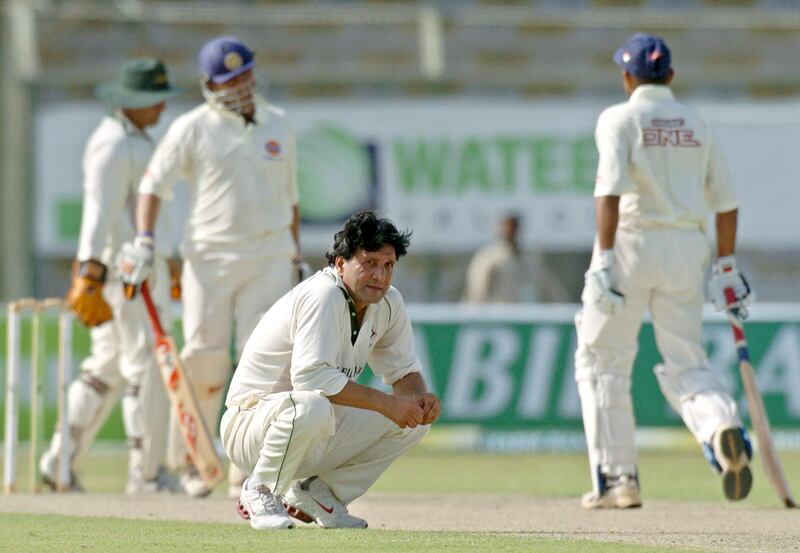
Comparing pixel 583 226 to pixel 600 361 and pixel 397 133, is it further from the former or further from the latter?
pixel 600 361

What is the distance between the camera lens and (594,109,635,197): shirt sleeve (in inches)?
305

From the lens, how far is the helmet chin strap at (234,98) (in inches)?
329

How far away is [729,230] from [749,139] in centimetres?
758

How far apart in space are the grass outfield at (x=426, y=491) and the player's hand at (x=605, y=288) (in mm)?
1215

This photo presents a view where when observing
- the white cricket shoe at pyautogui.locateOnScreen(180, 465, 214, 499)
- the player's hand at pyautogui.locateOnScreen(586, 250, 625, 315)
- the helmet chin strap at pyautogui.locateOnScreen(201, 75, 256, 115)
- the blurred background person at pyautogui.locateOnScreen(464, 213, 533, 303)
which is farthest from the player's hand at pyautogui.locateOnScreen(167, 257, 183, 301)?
the blurred background person at pyautogui.locateOnScreen(464, 213, 533, 303)

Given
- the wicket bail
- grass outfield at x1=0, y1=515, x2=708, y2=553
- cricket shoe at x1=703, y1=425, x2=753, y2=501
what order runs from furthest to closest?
the wicket bail < cricket shoe at x1=703, y1=425, x2=753, y2=501 < grass outfield at x1=0, y1=515, x2=708, y2=553

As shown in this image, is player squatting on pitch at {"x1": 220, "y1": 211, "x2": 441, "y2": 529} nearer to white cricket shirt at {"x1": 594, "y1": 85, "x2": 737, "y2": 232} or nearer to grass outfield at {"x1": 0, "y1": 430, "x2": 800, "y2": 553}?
grass outfield at {"x1": 0, "y1": 430, "x2": 800, "y2": 553}

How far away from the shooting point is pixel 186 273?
8445mm

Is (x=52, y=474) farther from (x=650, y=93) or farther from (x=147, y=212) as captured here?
(x=650, y=93)

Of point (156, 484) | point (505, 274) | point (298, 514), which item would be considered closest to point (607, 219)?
point (298, 514)

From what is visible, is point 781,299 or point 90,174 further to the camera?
point 781,299

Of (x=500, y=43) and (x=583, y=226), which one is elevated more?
(x=500, y=43)

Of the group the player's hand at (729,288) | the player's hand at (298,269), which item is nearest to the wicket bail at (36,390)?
the player's hand at (298,269)

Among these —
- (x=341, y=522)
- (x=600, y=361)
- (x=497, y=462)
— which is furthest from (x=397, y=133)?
(x=341, y=522)
